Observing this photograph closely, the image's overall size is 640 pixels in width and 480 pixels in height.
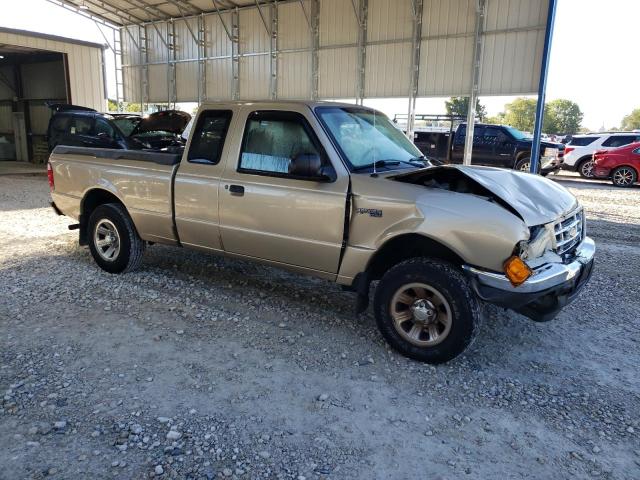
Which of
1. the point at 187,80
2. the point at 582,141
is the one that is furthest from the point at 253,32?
the point at 582,141

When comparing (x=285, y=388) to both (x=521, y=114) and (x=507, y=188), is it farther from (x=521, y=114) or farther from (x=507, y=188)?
(x=521, y=114)

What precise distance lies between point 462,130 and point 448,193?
15101mm

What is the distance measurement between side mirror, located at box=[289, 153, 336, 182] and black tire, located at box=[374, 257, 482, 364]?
92cm

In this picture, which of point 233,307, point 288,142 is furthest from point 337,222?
point 233,307

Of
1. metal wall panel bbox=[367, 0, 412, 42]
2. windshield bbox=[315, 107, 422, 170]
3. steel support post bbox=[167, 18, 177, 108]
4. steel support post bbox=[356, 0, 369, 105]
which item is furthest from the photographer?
steel support post bbox=[167, 18, 177, 108]

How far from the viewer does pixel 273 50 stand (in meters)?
19.4

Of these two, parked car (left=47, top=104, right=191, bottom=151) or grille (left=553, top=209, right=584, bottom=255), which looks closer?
grille (left=553, top=209, right=584, bottom=255)

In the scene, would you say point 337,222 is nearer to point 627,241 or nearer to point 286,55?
point 627,241

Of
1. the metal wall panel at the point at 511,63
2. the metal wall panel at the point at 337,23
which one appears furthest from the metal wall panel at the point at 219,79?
the metal wall panel at the point at 511,63

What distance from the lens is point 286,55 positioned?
19.1 meters

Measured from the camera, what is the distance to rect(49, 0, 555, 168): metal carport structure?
14.4 metres

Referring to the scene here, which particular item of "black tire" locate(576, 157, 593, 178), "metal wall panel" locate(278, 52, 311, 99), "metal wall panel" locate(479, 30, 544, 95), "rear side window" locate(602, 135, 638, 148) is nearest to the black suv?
"black tire" locate(576, 157, 593, 178)

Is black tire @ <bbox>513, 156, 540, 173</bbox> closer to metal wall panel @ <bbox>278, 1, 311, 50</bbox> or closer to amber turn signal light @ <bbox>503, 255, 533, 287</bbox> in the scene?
metal wall panel @ <bbox>278, 1, 311, 50</bbox>

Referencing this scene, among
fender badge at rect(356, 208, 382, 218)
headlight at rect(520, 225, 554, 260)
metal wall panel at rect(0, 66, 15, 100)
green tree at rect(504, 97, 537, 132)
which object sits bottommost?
headlight at rect(520, 225, 554, 260)
